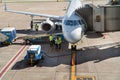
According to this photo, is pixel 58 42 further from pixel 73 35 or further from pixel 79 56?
pixel 73 35

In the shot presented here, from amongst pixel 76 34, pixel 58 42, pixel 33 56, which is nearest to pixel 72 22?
pixel 76 34

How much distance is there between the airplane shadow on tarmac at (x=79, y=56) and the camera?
22.9 metres

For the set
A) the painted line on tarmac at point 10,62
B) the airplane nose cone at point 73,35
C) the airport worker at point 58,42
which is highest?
the airplane nose cone at point 73,35

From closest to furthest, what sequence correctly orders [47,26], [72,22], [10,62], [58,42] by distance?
1. [10,62]
2. [72,22]
3. [58,42]
4. [47,26]

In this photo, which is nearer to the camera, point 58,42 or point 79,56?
point 79,56

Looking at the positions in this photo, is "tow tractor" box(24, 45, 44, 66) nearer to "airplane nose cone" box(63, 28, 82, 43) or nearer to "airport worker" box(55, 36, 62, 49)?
"airplane nose cone" box(63, 28, 82, 43)

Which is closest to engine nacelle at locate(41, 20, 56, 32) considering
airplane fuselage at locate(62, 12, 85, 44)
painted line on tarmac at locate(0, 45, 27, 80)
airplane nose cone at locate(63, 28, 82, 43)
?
painted line on tarmac at locate(0, 45, 27, 80)

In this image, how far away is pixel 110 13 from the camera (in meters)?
25.0

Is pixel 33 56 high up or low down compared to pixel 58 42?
down

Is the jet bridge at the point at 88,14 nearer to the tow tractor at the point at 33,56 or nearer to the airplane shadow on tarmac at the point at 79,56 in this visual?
the airplane shadow on tarmac at the point at 79,56

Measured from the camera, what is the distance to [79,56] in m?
24.6

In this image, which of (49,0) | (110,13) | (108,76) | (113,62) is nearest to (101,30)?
(110,13)

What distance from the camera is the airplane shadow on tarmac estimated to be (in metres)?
22.9

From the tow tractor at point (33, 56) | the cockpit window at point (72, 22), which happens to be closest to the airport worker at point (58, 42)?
the cockpit window at point (72, 22)
